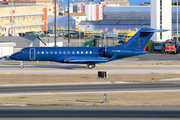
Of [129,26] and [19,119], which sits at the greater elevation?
[129,26]

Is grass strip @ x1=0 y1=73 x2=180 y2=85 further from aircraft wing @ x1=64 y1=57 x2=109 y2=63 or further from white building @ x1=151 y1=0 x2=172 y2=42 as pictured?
white building @ x1=151 y1=0 x2=172 y2=42

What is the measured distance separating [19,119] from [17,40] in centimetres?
5337

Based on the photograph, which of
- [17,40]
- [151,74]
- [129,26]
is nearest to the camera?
[151,74]

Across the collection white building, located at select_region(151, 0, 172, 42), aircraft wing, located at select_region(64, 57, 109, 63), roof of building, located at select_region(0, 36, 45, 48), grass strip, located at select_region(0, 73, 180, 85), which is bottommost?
grass strip, located at select_region(0, 73, 180, 85)

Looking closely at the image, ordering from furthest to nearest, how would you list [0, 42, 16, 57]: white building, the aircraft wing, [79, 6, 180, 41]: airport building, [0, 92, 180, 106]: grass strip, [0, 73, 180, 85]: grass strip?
1. [79, 6, 180, 41]: airport building
2. [0, 42, 16, 57]: white building
3. the aircraft wing
4. [0, 73, 180, 85]: grass strip
5. [0, 92, 180, 106]: grass strip

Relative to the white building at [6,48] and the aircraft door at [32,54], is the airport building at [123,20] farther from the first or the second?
the aircraft door at [32,54]

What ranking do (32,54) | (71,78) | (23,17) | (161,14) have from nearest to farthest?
1. (71,78)
2. (32,54)
3. (161,14)
4. (23,17)

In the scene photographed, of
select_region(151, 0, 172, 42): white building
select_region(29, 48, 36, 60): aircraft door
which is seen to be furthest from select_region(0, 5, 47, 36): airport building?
select_region(29, 48, 36, 60): aircraft door

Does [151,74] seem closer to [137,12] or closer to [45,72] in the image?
[45,72]

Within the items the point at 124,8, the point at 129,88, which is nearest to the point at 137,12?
the point at 124,8

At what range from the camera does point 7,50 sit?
68312mm

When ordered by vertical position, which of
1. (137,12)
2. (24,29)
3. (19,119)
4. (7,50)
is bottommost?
(19,119)

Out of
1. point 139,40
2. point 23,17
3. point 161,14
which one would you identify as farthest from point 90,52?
point 23,17

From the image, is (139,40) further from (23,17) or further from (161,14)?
(23,17)
